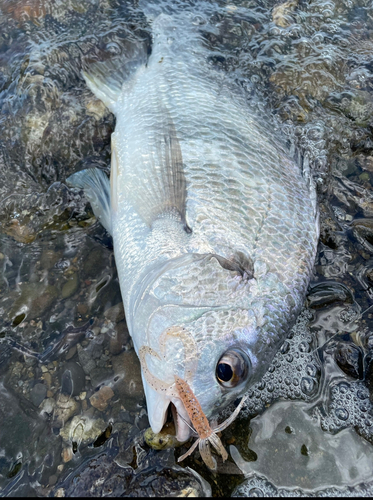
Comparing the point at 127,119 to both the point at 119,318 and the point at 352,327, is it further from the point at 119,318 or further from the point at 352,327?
the point at 352,327

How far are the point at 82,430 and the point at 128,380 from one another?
0.42 metres

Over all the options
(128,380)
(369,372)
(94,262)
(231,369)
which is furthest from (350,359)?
(94,262)

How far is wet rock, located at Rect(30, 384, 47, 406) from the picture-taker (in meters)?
2.41

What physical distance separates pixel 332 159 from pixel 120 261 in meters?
2.32

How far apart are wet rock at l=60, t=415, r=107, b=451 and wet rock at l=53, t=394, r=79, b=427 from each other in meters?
0.04

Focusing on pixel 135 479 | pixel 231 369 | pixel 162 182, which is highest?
pixel 162 182

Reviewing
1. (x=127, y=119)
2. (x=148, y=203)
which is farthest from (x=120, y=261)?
(x=127, y=119)

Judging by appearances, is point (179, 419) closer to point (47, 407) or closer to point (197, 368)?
point (197, 368)

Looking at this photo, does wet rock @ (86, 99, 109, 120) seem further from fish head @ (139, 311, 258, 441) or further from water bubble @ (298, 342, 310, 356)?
water bubble @ (298, 342, 310, 356)

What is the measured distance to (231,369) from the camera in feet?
6.31

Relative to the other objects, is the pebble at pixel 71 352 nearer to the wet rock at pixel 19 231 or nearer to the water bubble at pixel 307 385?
the wet rock at pixel 19 231

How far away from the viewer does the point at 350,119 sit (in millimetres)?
3604

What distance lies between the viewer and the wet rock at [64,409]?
2.35 meters

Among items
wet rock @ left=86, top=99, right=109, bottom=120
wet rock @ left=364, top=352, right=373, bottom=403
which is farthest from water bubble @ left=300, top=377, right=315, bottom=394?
wet rock @ left=86, top=99, right=109, bottom=120
